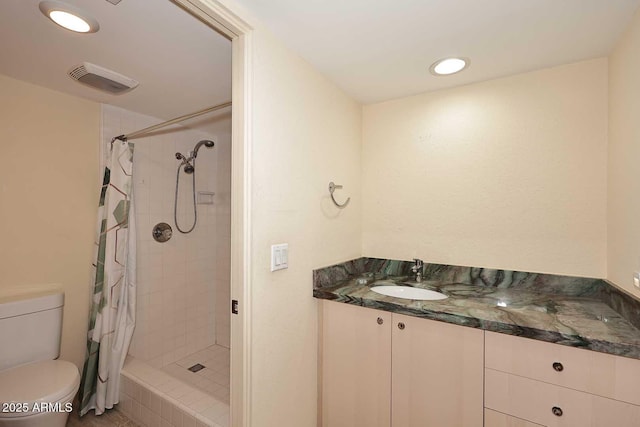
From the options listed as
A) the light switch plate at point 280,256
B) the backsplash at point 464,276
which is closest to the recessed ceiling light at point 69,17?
the light switch plate at point 280,256

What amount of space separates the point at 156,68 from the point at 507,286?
2348 mm

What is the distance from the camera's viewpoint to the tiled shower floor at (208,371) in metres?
2.04

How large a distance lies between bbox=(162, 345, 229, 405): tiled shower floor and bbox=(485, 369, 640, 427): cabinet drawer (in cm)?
153

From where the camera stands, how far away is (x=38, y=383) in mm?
1477

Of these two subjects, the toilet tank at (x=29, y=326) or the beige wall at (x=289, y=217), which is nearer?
the beige wall at (x=289, y=217)

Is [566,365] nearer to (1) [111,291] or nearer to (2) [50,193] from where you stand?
(1) [111,291]

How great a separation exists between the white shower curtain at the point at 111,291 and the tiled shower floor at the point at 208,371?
1.51 feet

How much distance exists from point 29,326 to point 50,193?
821 mm

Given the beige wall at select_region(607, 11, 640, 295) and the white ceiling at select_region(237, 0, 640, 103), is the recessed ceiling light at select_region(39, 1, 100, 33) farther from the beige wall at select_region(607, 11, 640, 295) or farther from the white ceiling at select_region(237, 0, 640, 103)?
the beige wall at select_region(607, 11, 640, 295)

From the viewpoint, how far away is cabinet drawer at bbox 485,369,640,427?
96 cm

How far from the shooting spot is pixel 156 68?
1530 mm

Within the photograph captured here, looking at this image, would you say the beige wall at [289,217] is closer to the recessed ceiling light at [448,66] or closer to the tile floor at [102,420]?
the recessed ceiling light at [448,66]

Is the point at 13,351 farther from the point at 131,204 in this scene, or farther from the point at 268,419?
the point at 268,419

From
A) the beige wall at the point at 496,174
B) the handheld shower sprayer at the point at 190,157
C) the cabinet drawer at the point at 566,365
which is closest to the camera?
the cabinet drawer at the point at 566,365
